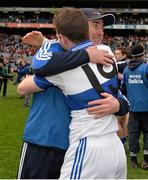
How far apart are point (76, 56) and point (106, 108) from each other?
0.38m

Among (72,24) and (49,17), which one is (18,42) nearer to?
(49,17)

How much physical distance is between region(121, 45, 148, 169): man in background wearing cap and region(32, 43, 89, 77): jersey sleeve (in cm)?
470

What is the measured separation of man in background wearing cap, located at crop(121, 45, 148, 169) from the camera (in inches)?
296

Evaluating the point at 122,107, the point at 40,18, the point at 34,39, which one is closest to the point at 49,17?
the point at 40,18

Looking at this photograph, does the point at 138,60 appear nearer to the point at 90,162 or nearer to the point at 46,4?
the point at 90,162

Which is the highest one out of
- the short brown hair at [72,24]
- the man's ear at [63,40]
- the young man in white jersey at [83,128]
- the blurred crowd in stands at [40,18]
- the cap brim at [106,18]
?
the blurred crowd in stands at [40,18]

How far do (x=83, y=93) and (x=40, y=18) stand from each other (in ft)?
203

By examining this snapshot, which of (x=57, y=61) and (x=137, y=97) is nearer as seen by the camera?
(x=57, y=61)

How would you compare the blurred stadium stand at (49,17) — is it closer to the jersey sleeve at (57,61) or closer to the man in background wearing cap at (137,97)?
the man in background wearing cap at (137,97)

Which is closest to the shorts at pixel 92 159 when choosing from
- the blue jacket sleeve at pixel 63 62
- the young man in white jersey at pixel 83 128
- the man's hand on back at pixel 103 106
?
the young man in white jersey at pixel 83 128

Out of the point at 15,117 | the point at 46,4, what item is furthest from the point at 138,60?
the point at 46,4

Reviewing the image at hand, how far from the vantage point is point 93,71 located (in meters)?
2.85

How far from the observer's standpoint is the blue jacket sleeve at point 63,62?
9.34ft

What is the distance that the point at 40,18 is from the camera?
209 feet
